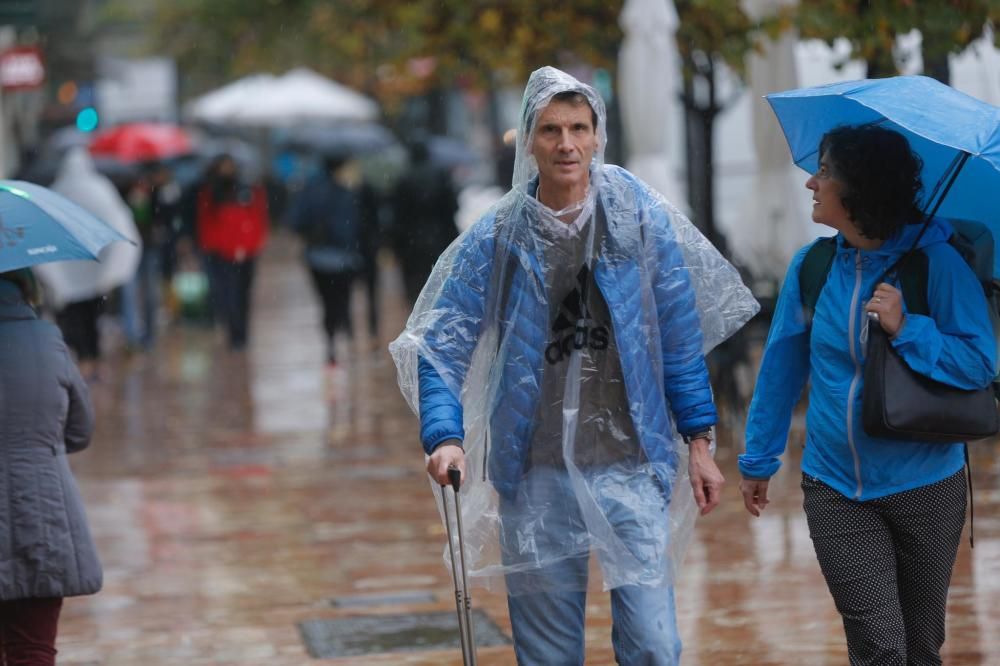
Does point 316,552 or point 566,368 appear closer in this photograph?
point 566,368

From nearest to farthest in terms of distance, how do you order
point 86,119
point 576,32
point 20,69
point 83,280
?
point 576,32 → point 83,280 → point 20,69 → point 86,119

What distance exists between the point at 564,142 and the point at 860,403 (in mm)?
997

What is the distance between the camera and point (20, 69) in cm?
2677

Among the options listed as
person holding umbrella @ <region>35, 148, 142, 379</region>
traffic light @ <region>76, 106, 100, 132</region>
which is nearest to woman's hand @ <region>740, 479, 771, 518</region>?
person holding umbrella @ <region>35, 148, 142, 379</region>

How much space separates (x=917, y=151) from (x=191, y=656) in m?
3.49

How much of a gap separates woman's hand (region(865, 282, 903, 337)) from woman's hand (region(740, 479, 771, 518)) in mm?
626

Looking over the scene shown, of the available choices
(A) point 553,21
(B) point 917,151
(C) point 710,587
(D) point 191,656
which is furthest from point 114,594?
(A) point 553,21

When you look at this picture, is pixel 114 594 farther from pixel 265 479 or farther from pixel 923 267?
pixel 923 267

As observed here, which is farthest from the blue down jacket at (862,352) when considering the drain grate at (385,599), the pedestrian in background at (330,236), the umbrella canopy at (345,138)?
the umbrella canopy at (345,138)

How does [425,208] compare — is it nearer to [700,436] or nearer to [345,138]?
[345,138]

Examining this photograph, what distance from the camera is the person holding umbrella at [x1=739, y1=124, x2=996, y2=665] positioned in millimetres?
4402

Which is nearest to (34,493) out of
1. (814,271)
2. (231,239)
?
(814,271)

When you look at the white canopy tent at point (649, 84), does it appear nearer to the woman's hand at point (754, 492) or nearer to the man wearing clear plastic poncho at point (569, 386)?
the woman's hand at point (754, 492)

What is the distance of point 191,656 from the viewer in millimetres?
6738
